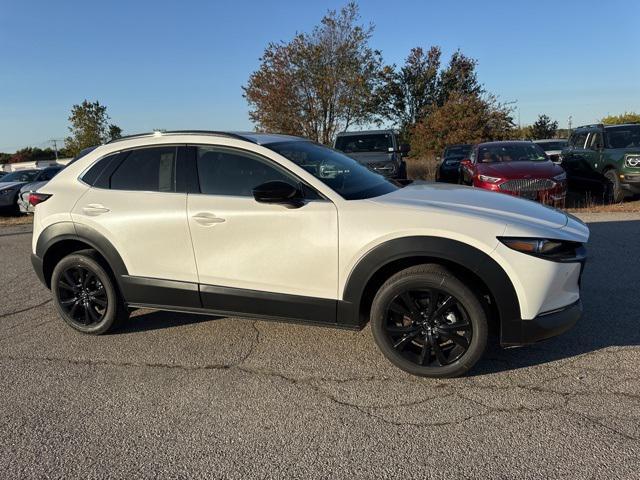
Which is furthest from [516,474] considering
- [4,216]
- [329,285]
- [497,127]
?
[497,127]

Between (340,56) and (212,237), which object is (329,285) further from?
(340,56)

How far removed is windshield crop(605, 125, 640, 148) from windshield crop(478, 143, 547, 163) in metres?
2.06

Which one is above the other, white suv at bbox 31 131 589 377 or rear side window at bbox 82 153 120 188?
rear side window at bbox 82 153 120 188

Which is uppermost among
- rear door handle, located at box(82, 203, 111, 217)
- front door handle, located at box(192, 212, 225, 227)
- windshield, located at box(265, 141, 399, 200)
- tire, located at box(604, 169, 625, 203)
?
windshield, located at box(265, 141, 399, 200)

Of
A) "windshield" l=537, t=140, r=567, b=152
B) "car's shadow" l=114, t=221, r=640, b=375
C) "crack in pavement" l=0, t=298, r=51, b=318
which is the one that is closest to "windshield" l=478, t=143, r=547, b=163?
"car's shadow" l=114, t=221, r=640, b=375

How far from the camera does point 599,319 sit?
4.34 meters

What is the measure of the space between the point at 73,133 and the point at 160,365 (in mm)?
40786

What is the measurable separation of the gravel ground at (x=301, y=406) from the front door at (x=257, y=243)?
52cm

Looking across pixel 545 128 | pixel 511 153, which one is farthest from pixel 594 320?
pixel 545 128

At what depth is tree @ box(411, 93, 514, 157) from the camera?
105ft

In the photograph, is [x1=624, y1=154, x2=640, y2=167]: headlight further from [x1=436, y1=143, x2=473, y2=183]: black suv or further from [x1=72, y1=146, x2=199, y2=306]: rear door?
[x1=72, y1=146, x2=199, y2=306]: rear door

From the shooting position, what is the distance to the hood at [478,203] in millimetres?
3424

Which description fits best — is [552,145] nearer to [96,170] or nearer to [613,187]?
[613,187]

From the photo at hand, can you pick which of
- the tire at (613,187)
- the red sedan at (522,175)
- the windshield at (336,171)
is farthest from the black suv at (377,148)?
the windshield at (336,171)
